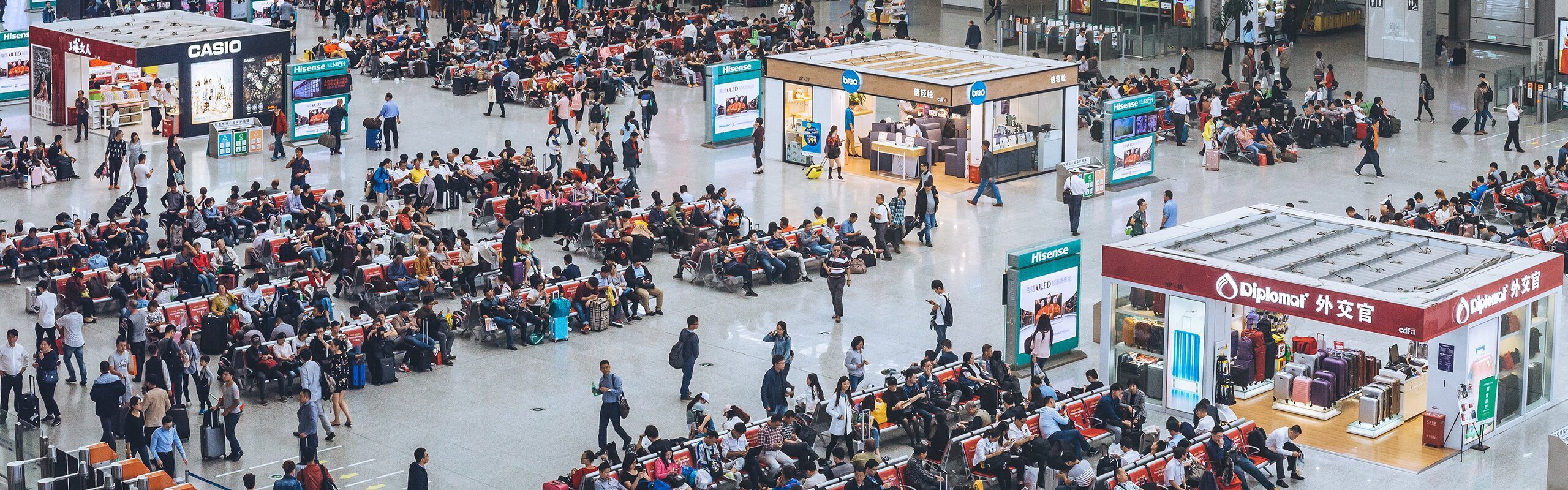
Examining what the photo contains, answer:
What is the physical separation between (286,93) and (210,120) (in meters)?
2.01

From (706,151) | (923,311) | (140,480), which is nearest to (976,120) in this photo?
(706,151)

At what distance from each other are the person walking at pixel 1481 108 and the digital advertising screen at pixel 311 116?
24420mm

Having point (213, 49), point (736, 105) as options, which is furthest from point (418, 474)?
point (213, 49)

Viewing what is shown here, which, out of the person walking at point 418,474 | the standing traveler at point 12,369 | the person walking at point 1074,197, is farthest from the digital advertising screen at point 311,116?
the person walking at point 418,474

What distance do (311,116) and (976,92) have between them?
14.5 m

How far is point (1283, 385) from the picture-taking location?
25594 millimetres

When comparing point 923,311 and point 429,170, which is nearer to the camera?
point 923,311

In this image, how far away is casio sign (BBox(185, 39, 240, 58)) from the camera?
4272cm

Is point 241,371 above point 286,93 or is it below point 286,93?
below

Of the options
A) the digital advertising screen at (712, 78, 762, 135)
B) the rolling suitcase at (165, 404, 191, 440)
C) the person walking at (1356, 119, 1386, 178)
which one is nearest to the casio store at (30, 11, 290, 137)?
the digital advertising screen at (712, 78, 762, 135)

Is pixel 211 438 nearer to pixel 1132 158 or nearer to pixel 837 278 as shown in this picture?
pixel 837 278

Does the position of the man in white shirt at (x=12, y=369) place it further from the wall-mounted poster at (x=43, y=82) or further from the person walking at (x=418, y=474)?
the wall-mounted poster at (x=43, y=82)

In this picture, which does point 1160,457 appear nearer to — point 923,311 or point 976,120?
point 923,311

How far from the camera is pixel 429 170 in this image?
121 ft
